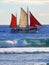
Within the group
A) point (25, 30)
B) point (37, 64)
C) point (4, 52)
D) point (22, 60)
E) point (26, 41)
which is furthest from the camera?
point (25, 30)

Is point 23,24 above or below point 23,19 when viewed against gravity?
→ below

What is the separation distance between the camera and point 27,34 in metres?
49.3

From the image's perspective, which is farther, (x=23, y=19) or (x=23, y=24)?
(x=23, y=24)

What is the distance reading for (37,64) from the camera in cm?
1180

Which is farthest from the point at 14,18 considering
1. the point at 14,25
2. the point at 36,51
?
the point at 36,51

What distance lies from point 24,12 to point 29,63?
3308 cm

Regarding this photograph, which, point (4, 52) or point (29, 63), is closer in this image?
Answer: point (29, 63)

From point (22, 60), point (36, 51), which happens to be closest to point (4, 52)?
point (36, 51)

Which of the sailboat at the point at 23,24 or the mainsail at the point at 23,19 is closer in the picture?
the sailboat at the point at 23,24

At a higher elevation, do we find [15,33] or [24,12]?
[24,12]

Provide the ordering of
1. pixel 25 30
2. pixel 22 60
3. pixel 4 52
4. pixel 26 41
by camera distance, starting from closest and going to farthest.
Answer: pixel 22 60 → pixel 4 52 → pixel 26 41 → pixel 25 30

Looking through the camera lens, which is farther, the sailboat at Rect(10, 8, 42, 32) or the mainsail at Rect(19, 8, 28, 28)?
the mainsail at Rect(19, 8, 28, 28)

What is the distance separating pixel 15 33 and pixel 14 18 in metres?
2.52

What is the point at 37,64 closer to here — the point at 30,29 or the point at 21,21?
the point at 21,21
